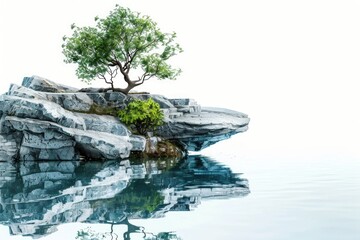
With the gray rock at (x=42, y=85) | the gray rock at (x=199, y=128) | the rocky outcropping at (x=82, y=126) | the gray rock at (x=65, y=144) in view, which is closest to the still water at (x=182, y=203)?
the gray rock at (x=65, y=144)

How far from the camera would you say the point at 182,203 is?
11.0m

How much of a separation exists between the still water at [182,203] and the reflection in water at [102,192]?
2 centimetres

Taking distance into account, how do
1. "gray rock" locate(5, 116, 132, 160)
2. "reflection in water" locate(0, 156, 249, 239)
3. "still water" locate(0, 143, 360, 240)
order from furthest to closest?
1. "gray rock" locate(5, 116, 132, 160)
2. "reflection in water" locate(0, 156, 249, 239)
3. "still water" locate(0, 143, 360, 240)

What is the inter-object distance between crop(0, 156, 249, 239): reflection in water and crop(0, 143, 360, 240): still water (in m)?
0.02

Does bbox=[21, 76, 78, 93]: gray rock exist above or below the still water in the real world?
above

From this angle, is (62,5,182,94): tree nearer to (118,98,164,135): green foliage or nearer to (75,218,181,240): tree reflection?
(118,98,164,135): green foliage

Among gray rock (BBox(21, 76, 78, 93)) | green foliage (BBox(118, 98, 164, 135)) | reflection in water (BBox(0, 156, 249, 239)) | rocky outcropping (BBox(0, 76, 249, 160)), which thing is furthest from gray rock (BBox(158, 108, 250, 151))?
gray rock (BBox(21, 76, 78, 93))

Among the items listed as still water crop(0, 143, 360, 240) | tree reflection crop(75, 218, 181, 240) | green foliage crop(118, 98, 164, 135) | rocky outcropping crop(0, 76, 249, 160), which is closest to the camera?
tree reflection crop(75, 218, 181, 240)

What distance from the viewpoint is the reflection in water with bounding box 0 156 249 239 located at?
9.25 meters

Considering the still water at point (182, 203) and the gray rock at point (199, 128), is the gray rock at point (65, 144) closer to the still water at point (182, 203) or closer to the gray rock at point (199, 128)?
the still water at point (182, 203)

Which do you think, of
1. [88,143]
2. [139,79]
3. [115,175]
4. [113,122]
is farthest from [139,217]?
[139,79]

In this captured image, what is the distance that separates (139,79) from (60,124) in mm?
7707

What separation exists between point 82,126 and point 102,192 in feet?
35.6

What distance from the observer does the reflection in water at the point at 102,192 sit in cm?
925
